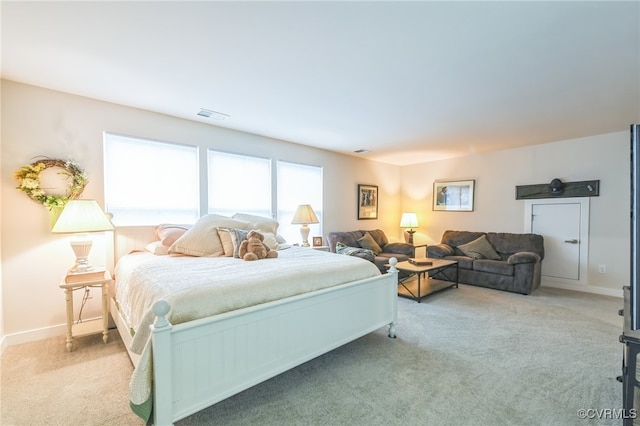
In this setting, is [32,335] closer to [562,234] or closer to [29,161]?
[29,161]

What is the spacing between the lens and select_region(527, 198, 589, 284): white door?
14.5ft

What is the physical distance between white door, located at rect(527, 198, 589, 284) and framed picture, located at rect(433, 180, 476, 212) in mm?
1037

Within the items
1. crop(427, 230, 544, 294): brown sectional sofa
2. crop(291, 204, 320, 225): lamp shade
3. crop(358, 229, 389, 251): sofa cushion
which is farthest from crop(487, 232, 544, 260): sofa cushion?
crop(291, 204, 320, 225): lamp shade

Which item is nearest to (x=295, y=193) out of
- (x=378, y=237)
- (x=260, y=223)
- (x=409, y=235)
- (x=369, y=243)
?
(x=260, y=223)

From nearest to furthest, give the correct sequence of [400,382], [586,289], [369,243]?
[400,382] → [586,289] → [369,243]

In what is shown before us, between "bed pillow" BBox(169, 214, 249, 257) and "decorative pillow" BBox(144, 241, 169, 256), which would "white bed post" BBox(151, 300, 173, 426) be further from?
"decorative pillow" BBox(144, 241, 169, 256)

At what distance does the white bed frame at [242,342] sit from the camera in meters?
1.43

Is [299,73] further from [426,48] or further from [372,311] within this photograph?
[372,311]

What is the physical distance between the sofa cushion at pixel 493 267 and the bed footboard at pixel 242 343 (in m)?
3.01

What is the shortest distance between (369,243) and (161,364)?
4.31m

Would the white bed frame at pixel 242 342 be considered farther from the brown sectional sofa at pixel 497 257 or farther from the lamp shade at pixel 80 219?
the brown sectional sofa at pixel 497 257

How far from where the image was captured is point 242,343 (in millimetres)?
1733

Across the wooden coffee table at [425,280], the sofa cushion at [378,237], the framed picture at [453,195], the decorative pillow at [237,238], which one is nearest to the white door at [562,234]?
the framed picture at [453,195]

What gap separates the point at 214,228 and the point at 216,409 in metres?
1.72
